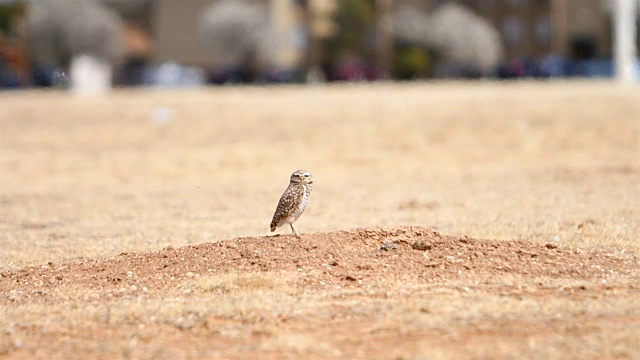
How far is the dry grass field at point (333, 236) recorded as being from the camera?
332 inches

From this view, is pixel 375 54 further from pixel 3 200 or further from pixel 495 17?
pixel 3 200

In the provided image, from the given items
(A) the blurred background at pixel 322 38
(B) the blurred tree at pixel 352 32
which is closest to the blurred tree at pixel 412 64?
(A) the blurred background at pixel 322 38

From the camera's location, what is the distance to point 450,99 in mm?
36719

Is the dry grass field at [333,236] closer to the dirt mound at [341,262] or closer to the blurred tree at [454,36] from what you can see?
the dirt mound at [341,262]

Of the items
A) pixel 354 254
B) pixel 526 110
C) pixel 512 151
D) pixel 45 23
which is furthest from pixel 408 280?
pixel 45 23

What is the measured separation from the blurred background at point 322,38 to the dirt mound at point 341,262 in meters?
62.5

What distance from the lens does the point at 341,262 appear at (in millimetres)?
10344

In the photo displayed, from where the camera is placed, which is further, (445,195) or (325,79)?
(325,79)

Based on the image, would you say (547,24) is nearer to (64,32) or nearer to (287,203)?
(64,32)

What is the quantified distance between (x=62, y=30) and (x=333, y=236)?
231 feet

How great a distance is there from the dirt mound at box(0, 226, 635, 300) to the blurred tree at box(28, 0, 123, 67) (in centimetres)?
6895

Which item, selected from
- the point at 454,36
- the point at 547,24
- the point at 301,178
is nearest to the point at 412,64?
the point at 454,36

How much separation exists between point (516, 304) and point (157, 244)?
5.78 m

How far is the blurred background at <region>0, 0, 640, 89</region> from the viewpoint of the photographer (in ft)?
254
